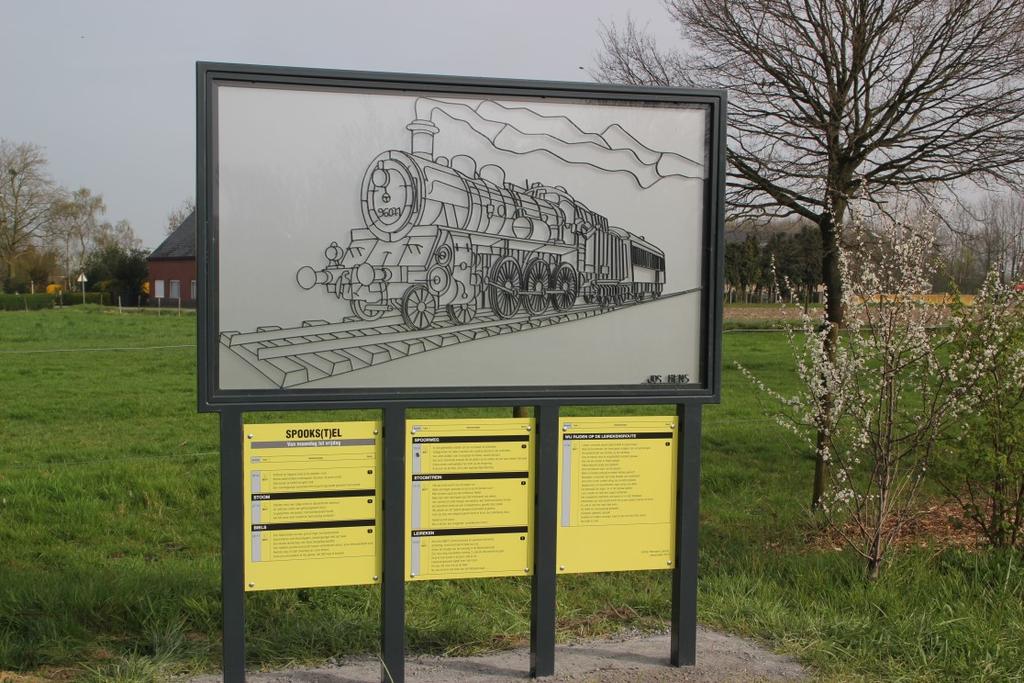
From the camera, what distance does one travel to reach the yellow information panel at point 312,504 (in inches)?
162

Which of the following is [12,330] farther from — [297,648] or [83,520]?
[297,648]

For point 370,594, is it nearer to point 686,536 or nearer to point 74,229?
point 686,536

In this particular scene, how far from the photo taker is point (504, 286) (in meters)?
4.29

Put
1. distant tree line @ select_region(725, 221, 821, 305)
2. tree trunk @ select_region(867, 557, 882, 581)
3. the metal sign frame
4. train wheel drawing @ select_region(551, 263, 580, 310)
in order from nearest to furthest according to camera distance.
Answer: the metal sign frame < train wheel drawing @ select_region(551, 263, 580, 310) < tree trunk @ select_region(867, 557, 882, 581) < distant tree line @ select_region(725, 221, 821, 305)

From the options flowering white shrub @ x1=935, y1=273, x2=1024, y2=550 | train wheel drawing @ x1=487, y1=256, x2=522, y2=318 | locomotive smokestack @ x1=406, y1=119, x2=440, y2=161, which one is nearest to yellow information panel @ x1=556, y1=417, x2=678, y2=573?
train wheel drawing @ x1=487, y1=256, x2=522, y2=318

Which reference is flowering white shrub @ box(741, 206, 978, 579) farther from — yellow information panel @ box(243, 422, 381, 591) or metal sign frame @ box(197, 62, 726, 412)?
yellow information panel @ box(243, 422, 381, 591)

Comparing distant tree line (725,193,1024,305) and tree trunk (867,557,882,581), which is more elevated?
distant tree line (725,193,1024,305)

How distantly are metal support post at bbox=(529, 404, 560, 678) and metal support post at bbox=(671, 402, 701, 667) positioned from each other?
23.5 inches

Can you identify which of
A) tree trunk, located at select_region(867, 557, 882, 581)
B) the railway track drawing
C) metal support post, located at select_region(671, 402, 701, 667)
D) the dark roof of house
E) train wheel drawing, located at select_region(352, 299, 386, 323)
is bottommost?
tree trunk, located at select_region(867, 557, 882, 581)

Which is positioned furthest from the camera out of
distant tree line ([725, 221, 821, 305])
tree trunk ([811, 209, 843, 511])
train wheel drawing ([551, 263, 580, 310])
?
distant tree line ([725, 221, 821, 305])

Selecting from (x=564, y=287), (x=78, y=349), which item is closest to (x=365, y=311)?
(x=564, y=287)

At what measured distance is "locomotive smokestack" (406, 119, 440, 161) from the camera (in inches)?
163

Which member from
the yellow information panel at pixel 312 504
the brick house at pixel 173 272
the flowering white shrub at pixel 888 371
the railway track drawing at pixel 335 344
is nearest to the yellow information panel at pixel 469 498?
the yellow information panel at pixel 312 504

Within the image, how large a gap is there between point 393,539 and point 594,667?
3.80 feet
